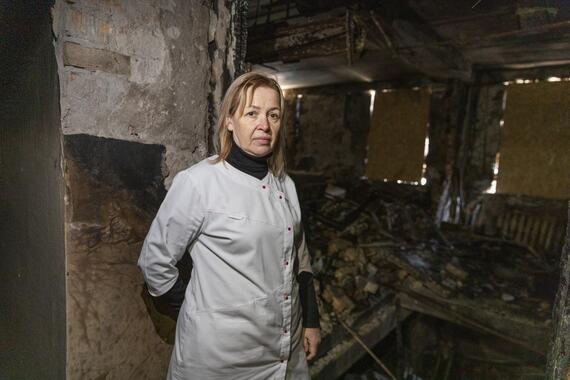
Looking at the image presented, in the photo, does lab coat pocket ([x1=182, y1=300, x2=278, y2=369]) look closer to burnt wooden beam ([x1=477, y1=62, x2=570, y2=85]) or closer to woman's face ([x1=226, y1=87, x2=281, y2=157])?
woman's face ([x1=226, y1=87, x2=281, y2=157])

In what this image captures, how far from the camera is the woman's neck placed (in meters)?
1.49

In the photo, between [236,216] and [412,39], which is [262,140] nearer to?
[236,216]

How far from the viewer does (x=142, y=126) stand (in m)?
1.59

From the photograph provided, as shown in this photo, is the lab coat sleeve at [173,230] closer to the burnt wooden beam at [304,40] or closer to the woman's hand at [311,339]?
the woman's hand at [311,339]

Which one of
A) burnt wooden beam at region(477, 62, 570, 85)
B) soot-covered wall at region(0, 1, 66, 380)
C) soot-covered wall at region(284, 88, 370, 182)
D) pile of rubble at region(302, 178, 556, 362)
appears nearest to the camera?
soot-covered wall at region(0, 1, 66, 380)

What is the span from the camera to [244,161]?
4.90ft

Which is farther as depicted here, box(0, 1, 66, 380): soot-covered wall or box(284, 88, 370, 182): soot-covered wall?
box(284, 88, 370, 182): soot-covered wall

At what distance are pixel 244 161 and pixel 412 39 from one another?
3952 millimetres

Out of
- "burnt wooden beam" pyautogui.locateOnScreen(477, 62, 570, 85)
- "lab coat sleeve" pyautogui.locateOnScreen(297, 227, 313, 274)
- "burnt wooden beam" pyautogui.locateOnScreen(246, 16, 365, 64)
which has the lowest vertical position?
"lab coat sleeve" pyautogui.locateOnScreen(297, 227, 313, 274)

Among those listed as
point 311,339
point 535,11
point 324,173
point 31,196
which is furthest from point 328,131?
point 31,196

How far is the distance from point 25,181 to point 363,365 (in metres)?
4.26

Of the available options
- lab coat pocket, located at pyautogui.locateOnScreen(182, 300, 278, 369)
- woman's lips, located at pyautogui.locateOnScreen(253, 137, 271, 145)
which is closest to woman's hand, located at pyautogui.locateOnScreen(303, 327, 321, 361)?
lab coat pocket, located at pyautogui.locateOnScreen(182, 300, 278, 369)

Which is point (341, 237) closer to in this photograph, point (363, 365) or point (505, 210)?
point (363, 365)

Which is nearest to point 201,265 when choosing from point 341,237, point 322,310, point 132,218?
point 132,218
